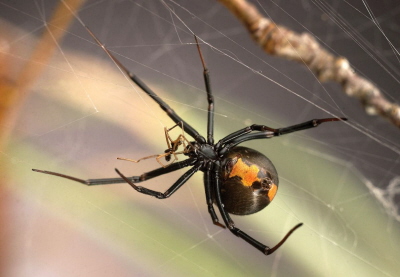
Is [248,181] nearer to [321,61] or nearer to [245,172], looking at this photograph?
[245,172]

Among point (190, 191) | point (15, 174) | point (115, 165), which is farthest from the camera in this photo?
point (190, 191)

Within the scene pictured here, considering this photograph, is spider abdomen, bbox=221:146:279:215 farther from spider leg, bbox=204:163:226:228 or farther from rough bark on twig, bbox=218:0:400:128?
rough bark on twig, bbox=218:0:400:128

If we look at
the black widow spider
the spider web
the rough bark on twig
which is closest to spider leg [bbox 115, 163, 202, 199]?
the black widow spider

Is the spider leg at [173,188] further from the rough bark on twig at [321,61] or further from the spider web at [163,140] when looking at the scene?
the rough bark on twig at [321,61]

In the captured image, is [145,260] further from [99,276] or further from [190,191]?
[190,191]

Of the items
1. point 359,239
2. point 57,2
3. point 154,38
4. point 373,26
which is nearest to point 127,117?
point 154,38

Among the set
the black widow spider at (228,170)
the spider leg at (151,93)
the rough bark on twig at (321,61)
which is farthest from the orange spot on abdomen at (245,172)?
the rough bark on twig at (321,61)

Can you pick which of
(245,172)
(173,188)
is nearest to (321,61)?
(245,172)
